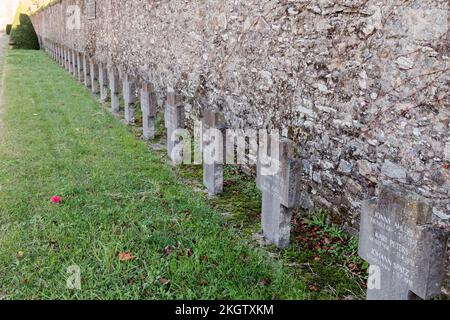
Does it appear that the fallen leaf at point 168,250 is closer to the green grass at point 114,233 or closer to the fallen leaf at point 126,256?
the green grass at point 114,233

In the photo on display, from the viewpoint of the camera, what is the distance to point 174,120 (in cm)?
673

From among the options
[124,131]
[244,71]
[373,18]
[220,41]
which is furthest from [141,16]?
[373,18]

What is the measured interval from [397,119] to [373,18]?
89cm

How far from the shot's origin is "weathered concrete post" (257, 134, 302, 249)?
13.0ft

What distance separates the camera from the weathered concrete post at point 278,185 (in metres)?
3.98

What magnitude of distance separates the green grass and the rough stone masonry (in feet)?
3.67

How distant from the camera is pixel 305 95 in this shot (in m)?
4.91

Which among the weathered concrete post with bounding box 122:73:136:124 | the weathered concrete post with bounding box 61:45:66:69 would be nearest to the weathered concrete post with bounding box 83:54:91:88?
the weathered concrete post with bounding box 122:73:136:124

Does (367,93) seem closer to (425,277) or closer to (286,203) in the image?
(286,203)

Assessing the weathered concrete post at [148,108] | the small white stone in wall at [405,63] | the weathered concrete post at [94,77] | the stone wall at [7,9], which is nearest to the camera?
the small white stone in wall at [405,63]

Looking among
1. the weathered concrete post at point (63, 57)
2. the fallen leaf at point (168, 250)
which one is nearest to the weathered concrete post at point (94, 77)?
the weathered concrete post at point (63, 57)

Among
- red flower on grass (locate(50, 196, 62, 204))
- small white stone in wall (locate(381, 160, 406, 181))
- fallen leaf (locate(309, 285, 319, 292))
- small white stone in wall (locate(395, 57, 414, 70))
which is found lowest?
fallen leaf (locate(309, 285, 319, 292))

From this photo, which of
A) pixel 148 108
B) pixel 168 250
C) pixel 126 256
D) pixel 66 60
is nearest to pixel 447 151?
pixel 168 250

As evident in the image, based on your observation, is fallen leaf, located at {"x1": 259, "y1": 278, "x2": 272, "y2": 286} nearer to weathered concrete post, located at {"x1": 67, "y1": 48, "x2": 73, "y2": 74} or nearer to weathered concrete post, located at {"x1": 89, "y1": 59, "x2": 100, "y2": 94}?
weathered concrete post, located at {"x1": 89, "y1": 59, "x2": 100, "y2": 94}
